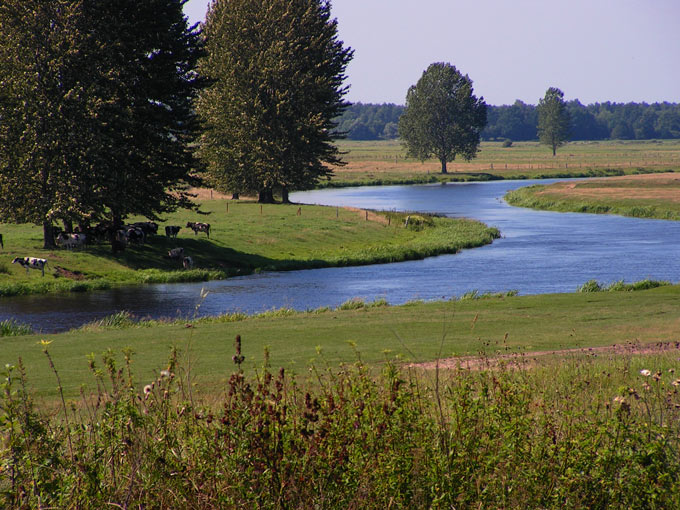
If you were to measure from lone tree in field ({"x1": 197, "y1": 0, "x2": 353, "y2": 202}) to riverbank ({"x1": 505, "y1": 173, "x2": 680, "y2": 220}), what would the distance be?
3315cm

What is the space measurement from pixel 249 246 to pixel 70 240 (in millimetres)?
13043

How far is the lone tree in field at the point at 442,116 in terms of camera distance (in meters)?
157

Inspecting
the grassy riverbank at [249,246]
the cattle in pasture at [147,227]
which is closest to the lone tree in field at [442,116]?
the grassy riverbank at [249,246]

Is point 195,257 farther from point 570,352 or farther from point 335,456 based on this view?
→ point 335,456

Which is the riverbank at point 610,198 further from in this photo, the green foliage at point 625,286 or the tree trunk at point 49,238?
the tree trunk at point 49,238

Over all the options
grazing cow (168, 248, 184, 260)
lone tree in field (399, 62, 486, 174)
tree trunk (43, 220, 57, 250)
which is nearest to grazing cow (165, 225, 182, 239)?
grazing cow (168, 248, 184, 260)

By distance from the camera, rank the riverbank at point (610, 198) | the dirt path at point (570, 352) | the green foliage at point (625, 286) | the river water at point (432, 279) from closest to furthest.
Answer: the dirt path at point (570, 352) → the river water at point (432, 279) → the green foliage at point (625, 286) → the riverbank at point (610, 198)

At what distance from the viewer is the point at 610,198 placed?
9344 centimetres

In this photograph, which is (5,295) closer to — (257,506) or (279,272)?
(279,272)

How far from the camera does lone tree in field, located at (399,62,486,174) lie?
157 meters

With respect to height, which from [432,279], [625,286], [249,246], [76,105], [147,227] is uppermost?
[76,105]

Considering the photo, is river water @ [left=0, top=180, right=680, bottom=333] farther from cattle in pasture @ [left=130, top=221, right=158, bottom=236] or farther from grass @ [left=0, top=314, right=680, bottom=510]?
grass @ [left=0, top=314, right=680, bottom=510]

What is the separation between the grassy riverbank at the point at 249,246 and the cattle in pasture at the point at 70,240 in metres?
0.63

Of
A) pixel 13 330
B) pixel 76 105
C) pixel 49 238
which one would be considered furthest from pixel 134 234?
pixel 13 330
